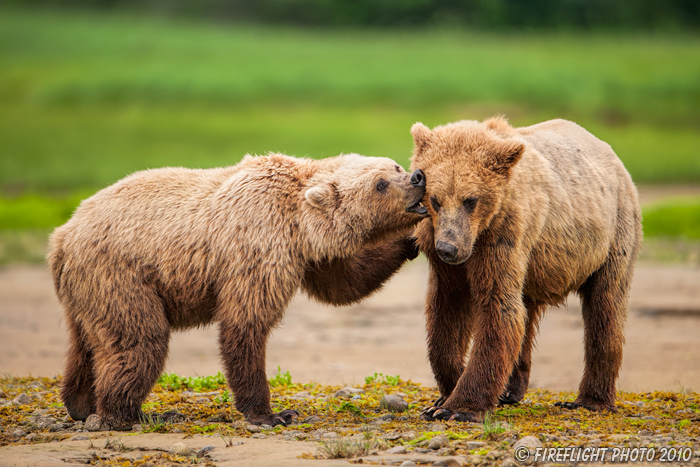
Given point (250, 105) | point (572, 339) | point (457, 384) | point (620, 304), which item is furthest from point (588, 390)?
point (250, 105)

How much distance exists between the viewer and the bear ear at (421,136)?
6992 millimetres

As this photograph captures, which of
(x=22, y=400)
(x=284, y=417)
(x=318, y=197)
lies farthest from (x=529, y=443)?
(x=22, y=400)

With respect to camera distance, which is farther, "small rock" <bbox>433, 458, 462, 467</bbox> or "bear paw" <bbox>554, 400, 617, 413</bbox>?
"bear paw" <bbox>554, 400, 617, 413</bbox>

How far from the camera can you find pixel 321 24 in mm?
38375

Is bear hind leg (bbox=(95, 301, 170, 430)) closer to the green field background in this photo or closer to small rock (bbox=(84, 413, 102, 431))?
small rock (bbox=(84, 413, 102, 431))

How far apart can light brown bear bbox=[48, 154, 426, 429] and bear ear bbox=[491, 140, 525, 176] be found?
1.99 feet

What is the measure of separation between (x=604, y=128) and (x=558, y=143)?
74.8ft

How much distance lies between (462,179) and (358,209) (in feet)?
3.43

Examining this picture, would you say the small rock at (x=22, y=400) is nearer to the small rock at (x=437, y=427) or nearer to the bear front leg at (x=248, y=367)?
the bear front leg at (x=248, y=367)

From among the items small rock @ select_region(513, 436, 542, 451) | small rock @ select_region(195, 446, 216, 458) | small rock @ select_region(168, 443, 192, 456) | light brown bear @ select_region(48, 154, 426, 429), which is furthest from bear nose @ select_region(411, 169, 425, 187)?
small rock @ select_region(168, 443, 192, 456)

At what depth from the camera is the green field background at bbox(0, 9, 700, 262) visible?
89.4 feet

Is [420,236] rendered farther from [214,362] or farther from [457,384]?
[214,362]

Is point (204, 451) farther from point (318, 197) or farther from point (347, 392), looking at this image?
point (347, 392)

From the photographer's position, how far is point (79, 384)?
24.7 ft
